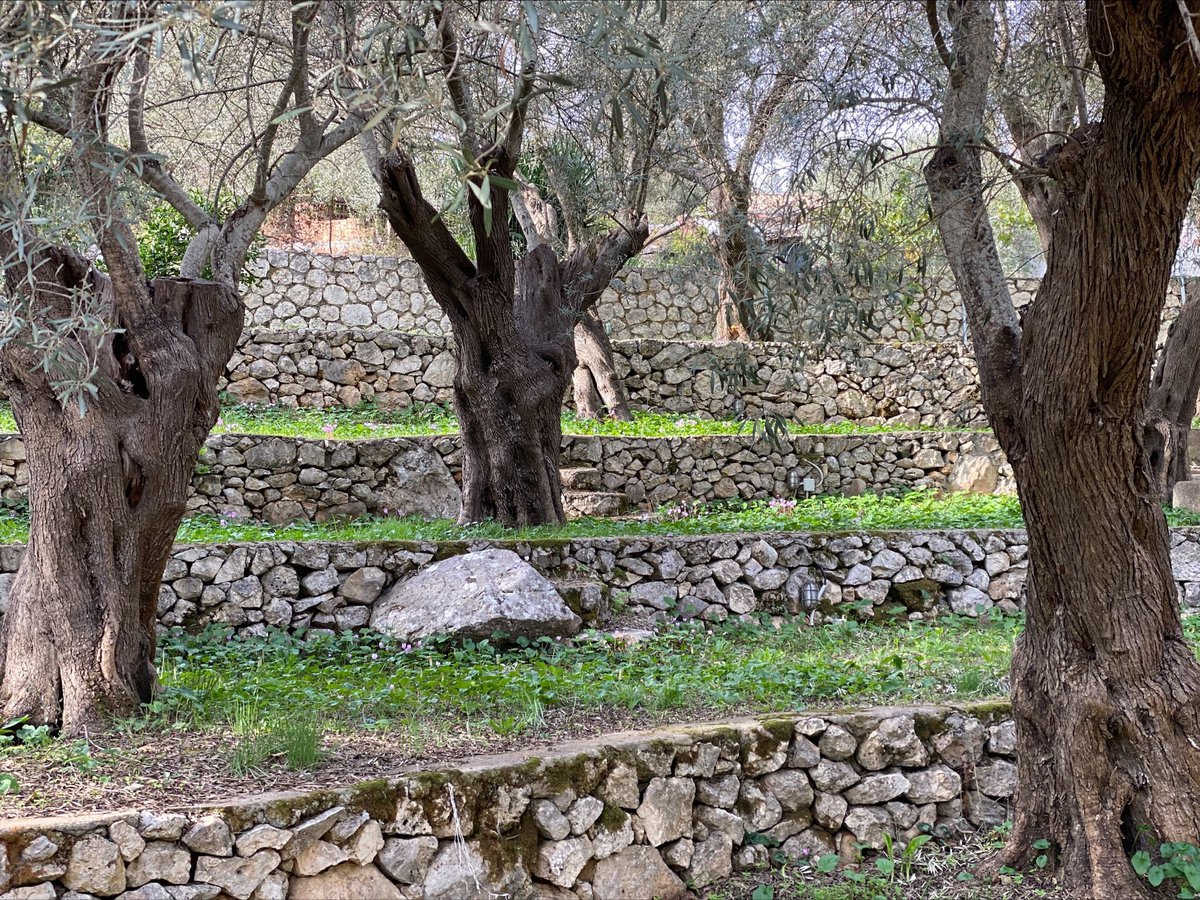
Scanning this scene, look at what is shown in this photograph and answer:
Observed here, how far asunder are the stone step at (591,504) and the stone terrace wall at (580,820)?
6.02 m

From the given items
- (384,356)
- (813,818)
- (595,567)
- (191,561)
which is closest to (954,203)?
(813,818)

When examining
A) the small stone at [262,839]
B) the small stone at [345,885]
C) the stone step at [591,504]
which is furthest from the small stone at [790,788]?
the stone step at [591,504]

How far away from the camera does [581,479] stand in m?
11.8

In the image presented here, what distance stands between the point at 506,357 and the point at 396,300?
8.22 meters

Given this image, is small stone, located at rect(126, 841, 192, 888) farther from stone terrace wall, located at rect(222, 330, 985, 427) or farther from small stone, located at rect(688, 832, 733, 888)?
stone terrace wall, located at rect(222, 330, 985, 427)

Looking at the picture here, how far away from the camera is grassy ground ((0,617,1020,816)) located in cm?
432

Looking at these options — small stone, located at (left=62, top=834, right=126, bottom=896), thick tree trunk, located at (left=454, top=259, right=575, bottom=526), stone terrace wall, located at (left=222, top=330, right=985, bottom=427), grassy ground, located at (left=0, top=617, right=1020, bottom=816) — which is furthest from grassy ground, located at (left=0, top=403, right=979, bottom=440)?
small stone, located at (left=62, top=834, right=126, bottom=896)

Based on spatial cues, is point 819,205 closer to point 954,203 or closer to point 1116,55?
point 954,203

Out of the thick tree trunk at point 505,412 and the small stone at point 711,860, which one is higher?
the thick tree trunk at point 505,412

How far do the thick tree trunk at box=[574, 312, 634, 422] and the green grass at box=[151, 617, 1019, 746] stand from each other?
6.86 meters

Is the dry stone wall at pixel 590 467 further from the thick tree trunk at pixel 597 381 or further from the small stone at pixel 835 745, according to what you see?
the small stone at pixel 835 745

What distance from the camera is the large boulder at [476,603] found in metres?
6.98

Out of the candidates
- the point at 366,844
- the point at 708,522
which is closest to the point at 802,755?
the point at 366,844

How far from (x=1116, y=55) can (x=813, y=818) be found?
12.0 feet
